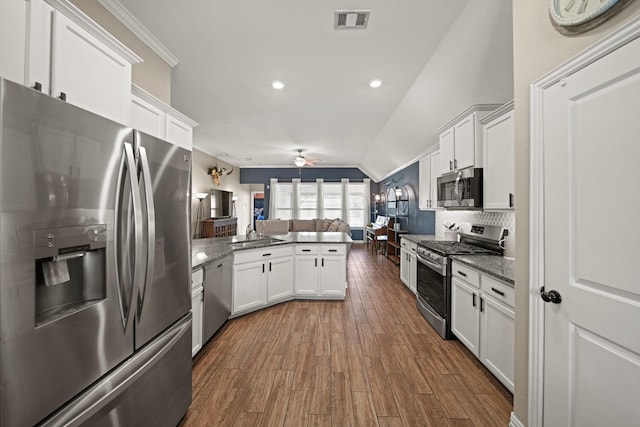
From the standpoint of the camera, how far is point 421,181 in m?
5.24

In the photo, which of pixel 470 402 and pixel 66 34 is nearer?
pixel 66 34

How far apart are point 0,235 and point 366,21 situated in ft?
8.32

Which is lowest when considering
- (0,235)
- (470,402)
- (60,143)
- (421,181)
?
(470,402)

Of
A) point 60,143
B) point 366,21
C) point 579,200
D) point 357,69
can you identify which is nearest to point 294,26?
point 366,21

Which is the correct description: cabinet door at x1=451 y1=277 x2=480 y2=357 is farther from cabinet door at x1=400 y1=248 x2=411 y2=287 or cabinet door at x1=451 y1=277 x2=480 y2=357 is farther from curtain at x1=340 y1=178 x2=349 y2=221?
curtain at x1=340 y1=178 x2=349 y2=221

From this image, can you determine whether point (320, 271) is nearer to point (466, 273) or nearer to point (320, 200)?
point (466, 273)

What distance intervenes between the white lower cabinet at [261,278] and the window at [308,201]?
608 centimetres

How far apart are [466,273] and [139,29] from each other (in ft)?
11.7

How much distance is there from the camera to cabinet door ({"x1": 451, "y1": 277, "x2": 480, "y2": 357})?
2311mm

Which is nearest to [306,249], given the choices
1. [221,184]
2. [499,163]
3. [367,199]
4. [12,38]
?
[499,163]

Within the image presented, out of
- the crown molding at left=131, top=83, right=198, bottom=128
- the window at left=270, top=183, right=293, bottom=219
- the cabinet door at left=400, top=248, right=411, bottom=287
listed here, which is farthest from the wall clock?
the window at left=270, top=183, right=293, bottom=219

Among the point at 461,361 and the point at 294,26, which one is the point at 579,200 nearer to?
the point at 461,361

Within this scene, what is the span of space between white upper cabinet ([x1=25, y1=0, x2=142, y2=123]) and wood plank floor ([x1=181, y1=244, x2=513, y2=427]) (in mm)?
1982

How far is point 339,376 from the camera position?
2.16m
